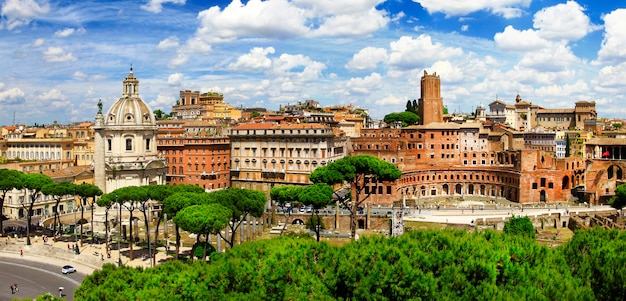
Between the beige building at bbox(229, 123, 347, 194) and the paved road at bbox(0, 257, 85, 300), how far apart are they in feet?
125

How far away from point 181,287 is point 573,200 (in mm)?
74887

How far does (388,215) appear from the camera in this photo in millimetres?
67125

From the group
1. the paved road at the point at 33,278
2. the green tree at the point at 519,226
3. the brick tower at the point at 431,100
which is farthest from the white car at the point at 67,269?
the brick tower at the point at 431,100

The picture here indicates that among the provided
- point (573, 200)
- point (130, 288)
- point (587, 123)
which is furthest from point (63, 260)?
point (587, 123)

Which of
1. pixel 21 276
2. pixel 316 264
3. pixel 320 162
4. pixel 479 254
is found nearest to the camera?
pixel 479 254

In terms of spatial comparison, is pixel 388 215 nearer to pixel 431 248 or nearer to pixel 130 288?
pixel 431 248

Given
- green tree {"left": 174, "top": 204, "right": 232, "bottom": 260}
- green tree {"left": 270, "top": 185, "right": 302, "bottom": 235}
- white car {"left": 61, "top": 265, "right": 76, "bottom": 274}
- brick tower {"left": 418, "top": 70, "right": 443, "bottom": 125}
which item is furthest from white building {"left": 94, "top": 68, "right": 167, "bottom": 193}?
brick tower {"left": 418, "top": 70, "right": 443, "bottom": 125}

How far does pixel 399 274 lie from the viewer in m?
24.1

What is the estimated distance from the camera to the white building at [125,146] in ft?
231

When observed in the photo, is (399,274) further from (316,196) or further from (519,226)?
(519,226)

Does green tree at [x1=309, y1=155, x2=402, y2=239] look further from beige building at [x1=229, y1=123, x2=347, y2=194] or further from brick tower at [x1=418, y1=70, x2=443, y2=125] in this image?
brick tower at [x1=418, y1=70, x2=443, y2=125]

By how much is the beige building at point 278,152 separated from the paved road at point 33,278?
37996mm

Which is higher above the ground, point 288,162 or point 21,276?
point 288,162

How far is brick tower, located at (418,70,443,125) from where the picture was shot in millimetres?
116938
